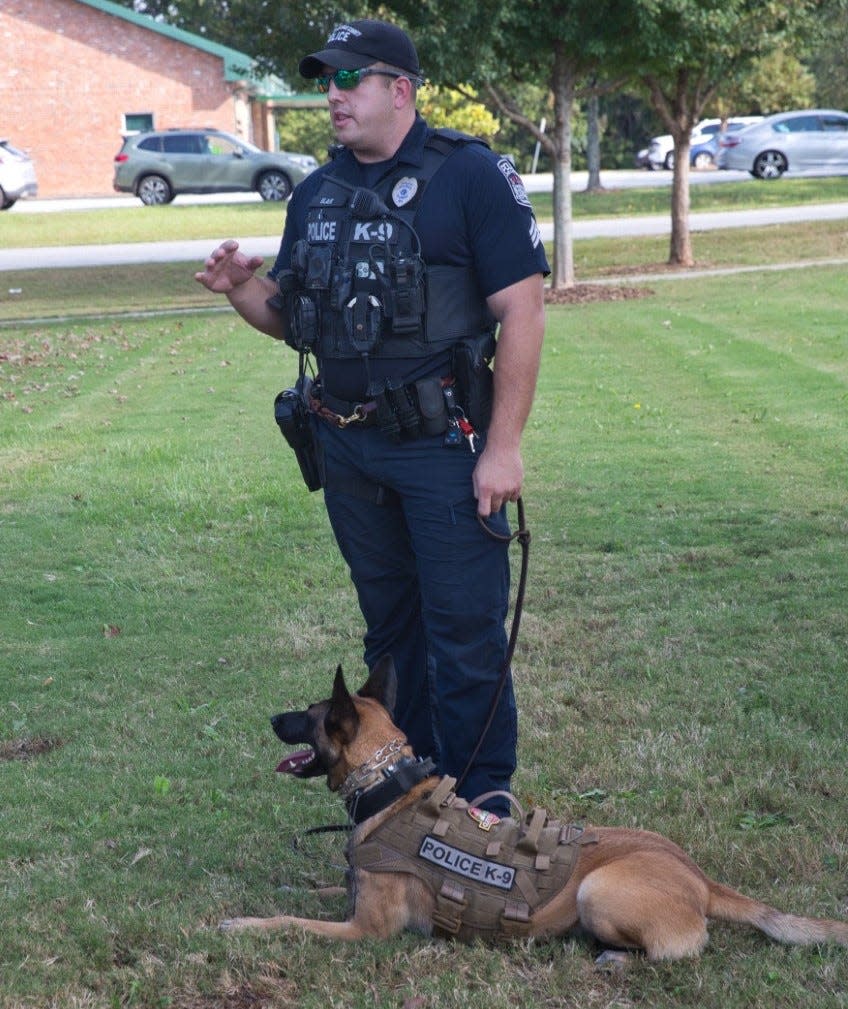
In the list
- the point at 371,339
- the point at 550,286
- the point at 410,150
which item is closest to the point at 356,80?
the point at 410,150

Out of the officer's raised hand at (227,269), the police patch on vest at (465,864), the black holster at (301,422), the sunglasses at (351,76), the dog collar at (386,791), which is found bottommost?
the police patch on vest at (465,864)

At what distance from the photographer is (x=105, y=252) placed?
23.8m

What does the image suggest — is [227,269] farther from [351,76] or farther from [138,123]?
[138,123]

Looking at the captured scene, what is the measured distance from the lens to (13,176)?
31219 mm

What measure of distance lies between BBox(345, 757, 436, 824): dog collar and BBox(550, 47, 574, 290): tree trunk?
14.8 meters

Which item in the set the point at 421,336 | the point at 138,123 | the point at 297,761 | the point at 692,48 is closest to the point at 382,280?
the point at 421,336

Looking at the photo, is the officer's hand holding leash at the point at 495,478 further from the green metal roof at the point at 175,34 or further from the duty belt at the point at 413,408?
the green metal roof at the point at 175,34

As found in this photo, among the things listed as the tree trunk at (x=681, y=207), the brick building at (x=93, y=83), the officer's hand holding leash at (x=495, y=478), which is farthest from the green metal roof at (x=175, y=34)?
the officer's hand holding leash at (x=495, y=478)

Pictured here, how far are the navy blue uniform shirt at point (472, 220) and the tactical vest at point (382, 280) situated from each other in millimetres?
26

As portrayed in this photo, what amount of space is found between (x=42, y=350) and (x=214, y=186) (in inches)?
816

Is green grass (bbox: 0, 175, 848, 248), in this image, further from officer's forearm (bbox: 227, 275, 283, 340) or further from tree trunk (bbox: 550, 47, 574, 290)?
officer's forearm (bbox: 227, 275, 283, 340)

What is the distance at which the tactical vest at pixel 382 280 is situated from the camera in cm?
347

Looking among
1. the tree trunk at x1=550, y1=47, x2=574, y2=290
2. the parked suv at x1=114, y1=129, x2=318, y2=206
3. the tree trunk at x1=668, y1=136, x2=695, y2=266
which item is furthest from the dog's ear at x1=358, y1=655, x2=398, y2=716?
the parked suv at x1=114, y1=129, x2=318, y2=206

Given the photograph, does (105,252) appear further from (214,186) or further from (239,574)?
(239,574)
